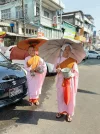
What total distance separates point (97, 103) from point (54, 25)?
21636 mm

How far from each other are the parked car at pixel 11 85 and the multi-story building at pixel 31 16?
15197mm

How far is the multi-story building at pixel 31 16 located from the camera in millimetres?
20473

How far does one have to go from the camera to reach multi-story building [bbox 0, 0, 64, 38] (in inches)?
806

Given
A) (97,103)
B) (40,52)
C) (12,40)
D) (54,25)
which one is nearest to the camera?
(40,52)

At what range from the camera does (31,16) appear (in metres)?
23.0

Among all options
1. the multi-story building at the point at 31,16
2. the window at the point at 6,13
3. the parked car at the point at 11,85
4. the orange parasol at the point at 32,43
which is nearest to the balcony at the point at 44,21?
the multi-story building at the point at 31,16

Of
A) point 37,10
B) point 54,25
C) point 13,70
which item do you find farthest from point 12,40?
point 13,70

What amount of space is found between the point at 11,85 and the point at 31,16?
65.3ft

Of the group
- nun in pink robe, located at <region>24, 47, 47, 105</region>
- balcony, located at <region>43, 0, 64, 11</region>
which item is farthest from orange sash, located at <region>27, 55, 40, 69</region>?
balcony, located at <region>43, 0, 64, 11</region>

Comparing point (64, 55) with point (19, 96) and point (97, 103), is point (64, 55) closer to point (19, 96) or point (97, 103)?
point (19, 96)

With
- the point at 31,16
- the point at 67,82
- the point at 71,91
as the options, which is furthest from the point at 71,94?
the point at 31,16

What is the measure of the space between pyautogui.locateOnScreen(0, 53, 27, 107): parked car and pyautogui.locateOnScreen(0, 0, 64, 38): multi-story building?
15.2 m

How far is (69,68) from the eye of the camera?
3.99 m

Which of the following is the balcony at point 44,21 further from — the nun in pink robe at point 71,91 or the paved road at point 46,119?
the nun in pink robe at point 71,91
